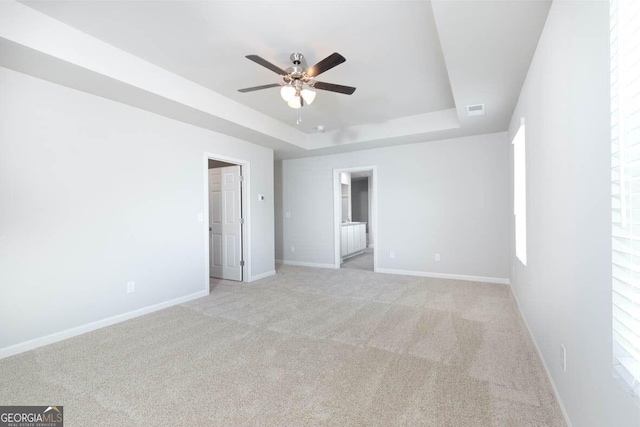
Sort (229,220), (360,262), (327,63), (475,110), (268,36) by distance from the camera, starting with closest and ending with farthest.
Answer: (327,63) → (268,36) → (475,110) → (229,220) → (360,262)

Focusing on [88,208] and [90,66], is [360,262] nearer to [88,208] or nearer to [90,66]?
[88,208]

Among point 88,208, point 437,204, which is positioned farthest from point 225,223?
point 437,204

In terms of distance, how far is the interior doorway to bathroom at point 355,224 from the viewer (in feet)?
20.2

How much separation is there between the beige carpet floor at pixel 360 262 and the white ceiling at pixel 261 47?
3.47m

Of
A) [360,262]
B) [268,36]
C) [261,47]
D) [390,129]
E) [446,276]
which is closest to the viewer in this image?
[268,36]

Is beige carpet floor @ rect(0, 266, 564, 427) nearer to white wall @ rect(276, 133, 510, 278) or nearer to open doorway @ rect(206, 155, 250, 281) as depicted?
white wall @ rect(276, 133, 510, 278)

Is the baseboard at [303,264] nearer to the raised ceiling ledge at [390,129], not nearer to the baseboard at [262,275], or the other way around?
the baseboard at [262,275]

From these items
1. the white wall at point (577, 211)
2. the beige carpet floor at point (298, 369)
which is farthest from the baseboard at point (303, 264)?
the white wall at point (577, 211)

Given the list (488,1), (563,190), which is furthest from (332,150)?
(563,190)

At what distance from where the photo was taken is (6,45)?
2150mm

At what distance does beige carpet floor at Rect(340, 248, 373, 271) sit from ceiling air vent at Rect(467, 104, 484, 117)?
3.41m

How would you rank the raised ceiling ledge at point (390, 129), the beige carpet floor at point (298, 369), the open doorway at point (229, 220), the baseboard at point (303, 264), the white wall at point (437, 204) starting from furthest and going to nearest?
the baseboard at point (303, 264) → the open doorway at point (229, 220) → the white wall at point (437, 204) → the raised ceiling ledge at point (390, 129) → the beige carpet floor at point (298, 369)

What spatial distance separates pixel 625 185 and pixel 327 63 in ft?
6.68

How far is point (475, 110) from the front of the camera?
146 inches
